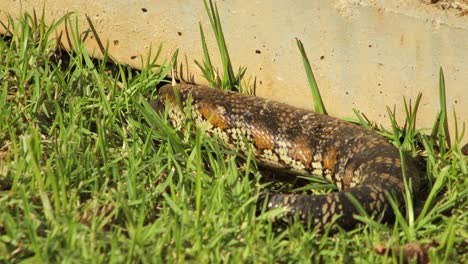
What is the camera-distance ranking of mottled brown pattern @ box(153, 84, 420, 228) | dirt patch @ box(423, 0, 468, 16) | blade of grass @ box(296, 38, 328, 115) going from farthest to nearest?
blade of grass @ box(296, 38, 328, 115), dirt patch @ box(423, 0, 468, 16), mottled brown pattern @ box(153, 84, 420, 228)

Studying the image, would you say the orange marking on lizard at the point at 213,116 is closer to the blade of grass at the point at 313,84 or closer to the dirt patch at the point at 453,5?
the blade of grass at the point at 313,84

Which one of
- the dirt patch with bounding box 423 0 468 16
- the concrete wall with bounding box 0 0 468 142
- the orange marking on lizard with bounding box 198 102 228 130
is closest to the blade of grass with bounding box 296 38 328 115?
the concrete wall with bounding box 0 0 468 142

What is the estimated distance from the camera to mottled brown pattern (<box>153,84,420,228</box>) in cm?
419

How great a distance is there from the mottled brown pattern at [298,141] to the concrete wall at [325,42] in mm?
155

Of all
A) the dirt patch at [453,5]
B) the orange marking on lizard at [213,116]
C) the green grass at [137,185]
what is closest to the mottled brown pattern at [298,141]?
the orange marking on lizard at [213,116]

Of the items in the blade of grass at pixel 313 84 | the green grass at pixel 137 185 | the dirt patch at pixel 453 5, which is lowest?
the green grass at pixel 137 185

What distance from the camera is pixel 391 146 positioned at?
14.9 ft

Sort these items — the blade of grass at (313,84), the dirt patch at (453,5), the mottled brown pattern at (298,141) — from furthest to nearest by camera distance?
the blade of grass at (313,84), the dirt patch at (453,5), the mottled brown pattern at (298,141)

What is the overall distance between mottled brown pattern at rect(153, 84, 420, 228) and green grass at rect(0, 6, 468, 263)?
0.12 metres

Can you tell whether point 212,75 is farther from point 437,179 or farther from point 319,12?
point 437,179

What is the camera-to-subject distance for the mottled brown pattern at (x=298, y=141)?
4.19 meters

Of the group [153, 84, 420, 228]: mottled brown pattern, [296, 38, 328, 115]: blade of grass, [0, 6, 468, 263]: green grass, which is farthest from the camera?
[296, 38, 328, 115]: blade of grass

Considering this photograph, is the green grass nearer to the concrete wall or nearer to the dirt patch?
the concrete wall

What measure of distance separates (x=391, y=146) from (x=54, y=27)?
6.50 ft
